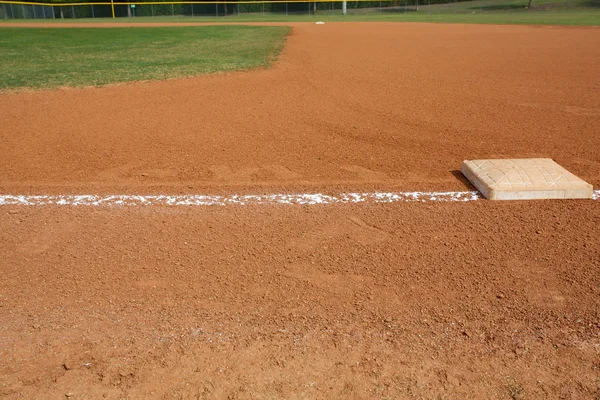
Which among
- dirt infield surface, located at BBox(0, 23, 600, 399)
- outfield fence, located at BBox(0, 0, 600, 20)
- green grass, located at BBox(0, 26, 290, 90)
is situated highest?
outfield fence, located at BBox(0, 0, 600, 20)

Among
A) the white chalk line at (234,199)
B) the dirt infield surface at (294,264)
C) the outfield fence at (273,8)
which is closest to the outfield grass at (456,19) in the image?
the outfield fence at (273,8)

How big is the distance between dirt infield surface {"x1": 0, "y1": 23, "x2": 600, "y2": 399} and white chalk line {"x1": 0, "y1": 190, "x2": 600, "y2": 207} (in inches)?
4.7

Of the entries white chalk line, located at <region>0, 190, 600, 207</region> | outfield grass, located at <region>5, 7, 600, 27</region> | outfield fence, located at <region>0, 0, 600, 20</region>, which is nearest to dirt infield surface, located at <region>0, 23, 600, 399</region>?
white chalk line, located at <region>0, 190, 600, 207</region>

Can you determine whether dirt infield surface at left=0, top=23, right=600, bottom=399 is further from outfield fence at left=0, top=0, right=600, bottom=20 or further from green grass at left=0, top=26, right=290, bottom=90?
outfield fence at left=0, top=0, right=600, bottom=20

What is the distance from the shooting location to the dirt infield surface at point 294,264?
9.34 feet

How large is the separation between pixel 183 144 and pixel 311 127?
5.43 feet

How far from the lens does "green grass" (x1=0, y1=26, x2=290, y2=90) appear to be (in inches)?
424

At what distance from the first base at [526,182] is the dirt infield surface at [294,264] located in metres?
0.13

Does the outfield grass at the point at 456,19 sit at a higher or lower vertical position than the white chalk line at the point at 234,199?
higher

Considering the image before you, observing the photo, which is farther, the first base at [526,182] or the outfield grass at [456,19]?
the outfield grass at [456,19]

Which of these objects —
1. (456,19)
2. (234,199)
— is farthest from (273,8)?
(234,199)

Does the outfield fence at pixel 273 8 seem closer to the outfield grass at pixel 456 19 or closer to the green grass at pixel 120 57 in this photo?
the outfield grass at pixel 456 19

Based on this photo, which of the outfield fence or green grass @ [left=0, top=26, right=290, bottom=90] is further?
the outfield fence

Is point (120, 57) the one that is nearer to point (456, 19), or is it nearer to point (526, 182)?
point (526, 182)
